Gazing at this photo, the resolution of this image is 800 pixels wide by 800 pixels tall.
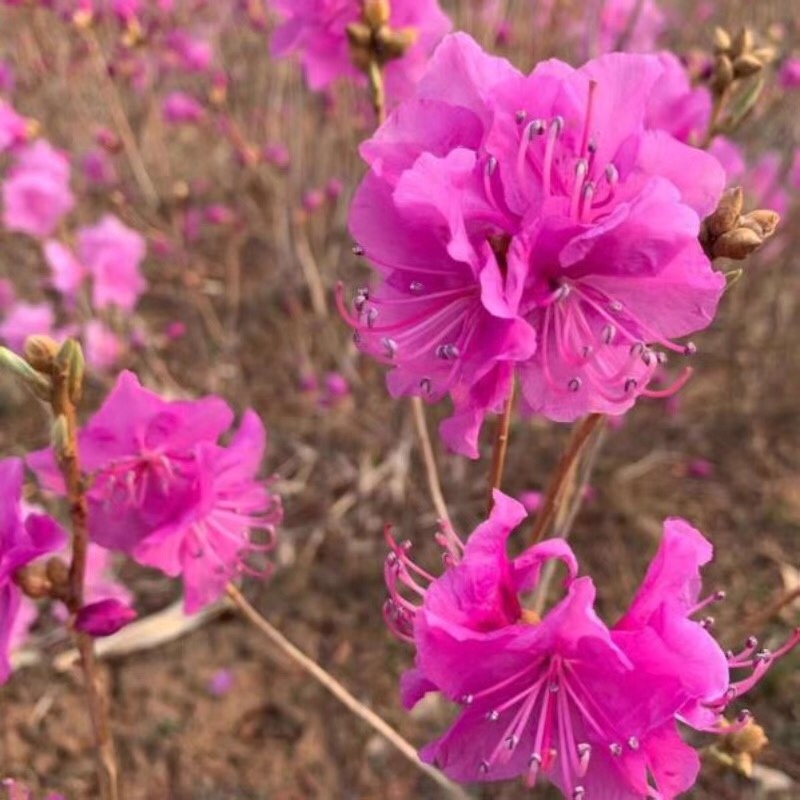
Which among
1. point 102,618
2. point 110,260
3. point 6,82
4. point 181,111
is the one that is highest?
point 102,618

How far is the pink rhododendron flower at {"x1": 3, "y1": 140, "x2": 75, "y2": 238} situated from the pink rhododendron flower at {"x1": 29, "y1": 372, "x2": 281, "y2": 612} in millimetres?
2035

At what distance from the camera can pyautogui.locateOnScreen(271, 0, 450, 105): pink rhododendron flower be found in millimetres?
1646

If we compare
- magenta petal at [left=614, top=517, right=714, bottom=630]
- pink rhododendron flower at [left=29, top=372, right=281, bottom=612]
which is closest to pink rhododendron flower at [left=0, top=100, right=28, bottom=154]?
pink rhododendron flower at [left=29, top=372, right=281, bottom=612]

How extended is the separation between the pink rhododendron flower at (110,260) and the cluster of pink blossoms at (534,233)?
8.14ft

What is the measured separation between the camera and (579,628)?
93 cm

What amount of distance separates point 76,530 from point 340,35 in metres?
1.04

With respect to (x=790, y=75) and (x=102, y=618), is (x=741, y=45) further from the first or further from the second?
(x=102, y=618)

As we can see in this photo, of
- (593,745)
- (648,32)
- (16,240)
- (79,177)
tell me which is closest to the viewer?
(593,745)

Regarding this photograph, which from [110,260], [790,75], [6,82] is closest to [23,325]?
[110,260]

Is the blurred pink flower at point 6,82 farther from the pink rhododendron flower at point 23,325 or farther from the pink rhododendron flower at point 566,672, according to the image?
the pink rhododendron flower at point 566,672

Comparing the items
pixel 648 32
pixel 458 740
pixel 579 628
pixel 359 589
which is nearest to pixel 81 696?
pixel 359 589

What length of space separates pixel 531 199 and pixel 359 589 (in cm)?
240

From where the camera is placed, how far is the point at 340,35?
→ 5.65ft

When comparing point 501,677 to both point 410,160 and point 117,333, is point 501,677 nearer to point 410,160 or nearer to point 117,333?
point 410,160
